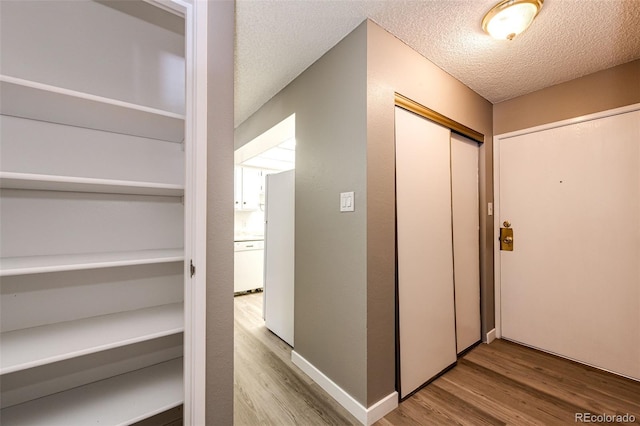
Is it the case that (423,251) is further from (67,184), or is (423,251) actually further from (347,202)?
(67,184)

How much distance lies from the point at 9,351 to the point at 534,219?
3.53 m

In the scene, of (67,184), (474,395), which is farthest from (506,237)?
(67,184)

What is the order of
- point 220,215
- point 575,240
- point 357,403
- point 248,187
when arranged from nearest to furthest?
point 220,215 < point 357,403 < point 575,240 < point 248,187

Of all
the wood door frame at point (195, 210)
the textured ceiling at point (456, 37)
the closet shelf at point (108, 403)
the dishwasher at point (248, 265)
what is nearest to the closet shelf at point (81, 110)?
the wood door frame at point (195, 210)

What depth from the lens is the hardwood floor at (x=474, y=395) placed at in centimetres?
162

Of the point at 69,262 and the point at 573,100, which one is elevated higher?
the point at 573,100

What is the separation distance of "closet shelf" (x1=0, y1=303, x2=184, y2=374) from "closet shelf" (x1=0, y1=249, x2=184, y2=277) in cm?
29

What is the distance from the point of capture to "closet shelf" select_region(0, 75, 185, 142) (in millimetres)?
944

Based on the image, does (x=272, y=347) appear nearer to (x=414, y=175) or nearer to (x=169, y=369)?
(x=169, y=369)

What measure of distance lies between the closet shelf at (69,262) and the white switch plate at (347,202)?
0.99m

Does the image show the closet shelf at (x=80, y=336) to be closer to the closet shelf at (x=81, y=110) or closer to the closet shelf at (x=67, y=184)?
the closet shelf at (x=67, y=184)

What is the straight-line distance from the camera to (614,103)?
2.09 m

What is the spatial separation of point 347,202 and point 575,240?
6.92ft

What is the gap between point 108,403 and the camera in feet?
3.71
